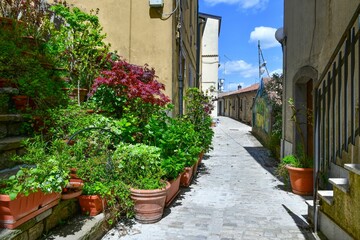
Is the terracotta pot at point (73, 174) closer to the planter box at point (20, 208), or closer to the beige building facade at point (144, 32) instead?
the planter box at point (20, 208)

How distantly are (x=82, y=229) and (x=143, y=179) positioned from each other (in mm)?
1030

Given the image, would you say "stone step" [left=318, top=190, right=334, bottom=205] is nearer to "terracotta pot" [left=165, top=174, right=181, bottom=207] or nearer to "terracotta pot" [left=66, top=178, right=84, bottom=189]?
"terracotta pot" [left=165, top=174, right=181, bottom=207]

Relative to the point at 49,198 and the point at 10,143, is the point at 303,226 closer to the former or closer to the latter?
the point at 49,198

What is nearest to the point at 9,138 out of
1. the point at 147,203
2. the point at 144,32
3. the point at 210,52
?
the point at 147,203

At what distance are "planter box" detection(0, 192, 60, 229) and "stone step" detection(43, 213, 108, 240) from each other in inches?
14.9

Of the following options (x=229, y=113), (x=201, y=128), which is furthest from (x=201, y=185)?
(x=229, y=113)

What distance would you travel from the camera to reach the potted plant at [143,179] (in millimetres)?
3602

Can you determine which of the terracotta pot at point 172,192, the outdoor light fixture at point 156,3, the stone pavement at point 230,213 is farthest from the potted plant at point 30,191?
the outdoor light fixture at point 156,3

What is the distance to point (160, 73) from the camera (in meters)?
6.16

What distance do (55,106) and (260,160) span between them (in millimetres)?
6533

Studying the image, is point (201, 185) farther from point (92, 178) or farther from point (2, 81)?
point (2, 81)

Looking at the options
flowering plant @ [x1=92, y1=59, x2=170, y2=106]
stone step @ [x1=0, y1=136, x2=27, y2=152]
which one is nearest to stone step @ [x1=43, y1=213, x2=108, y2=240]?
stone step @ [x1=0, y1=136, x2=27, y2=152]

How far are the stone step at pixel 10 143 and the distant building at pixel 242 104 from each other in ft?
67.8

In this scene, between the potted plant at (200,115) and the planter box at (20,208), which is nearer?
the planter box at (20,208)
